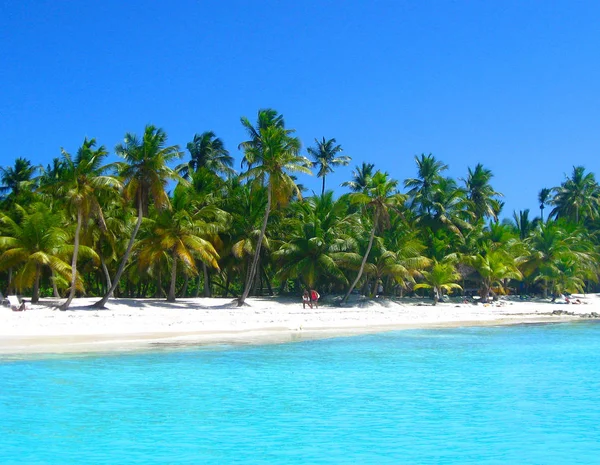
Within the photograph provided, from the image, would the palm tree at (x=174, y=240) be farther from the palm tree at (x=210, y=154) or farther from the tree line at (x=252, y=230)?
the palm tree at (x=210, y=154)

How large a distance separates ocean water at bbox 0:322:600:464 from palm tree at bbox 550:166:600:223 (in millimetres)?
43858

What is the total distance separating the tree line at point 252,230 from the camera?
26281 mm

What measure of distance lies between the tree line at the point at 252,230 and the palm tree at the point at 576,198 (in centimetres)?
831

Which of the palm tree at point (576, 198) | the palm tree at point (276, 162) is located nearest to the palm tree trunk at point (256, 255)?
the palm tree at point (276, 162)

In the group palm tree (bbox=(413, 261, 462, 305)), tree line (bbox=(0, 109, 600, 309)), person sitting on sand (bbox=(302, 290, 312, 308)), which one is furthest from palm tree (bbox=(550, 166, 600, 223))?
person sitting on sand (bbox=(302, 290, 312, 308))

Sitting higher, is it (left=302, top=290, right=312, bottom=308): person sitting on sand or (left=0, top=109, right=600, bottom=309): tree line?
(left=0, top=109, right=600, bottom=309): tree line

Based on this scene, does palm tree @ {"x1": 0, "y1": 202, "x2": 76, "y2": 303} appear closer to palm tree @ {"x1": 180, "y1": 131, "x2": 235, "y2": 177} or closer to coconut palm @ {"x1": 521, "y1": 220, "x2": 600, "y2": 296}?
palm tree @ {"x1": 180, "y1": 131, "x2": 235, "y2": 177}

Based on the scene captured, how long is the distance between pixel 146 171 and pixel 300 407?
17.8m

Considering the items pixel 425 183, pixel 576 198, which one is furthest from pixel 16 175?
pixel 576 198

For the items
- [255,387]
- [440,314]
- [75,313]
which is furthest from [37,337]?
[440,314]

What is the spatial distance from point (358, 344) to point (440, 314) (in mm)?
13287

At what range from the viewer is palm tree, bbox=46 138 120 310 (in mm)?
24297

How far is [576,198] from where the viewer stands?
58.0 meters

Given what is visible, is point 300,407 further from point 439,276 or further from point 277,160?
point 439,276
